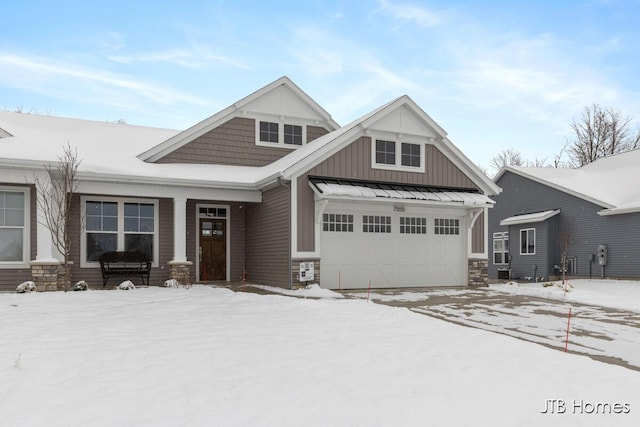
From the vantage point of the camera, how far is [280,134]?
18.1 m

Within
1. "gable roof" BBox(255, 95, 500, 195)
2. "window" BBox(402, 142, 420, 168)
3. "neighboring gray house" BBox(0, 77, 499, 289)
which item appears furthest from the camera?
"window" BBox(402, 142, 420, 168)

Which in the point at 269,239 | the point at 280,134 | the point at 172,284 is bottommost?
the point at 172,284

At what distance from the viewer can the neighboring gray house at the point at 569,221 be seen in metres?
20.8

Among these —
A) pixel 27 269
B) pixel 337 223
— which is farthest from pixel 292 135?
pixel 27 269

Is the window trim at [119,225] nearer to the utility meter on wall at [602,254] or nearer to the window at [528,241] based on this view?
the utility meter on wall at [602,254]

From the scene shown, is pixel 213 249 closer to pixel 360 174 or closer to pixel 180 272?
pixel 180 272

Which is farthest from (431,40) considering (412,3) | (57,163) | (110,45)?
(110,45)

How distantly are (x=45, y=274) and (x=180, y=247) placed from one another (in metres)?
3.45

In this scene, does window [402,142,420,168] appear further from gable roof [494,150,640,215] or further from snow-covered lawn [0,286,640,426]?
gable roof [494,150,640,215]

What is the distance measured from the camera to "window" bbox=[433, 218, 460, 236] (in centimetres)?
1691

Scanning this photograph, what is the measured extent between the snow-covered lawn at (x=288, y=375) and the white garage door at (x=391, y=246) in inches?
235

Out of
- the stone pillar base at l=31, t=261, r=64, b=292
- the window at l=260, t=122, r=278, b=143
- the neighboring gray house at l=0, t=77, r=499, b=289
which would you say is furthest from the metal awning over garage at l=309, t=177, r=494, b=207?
the stone pillar base at l=31, t=261, r=64, b=292

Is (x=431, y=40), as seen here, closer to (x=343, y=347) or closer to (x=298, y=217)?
(x=298, y=217)

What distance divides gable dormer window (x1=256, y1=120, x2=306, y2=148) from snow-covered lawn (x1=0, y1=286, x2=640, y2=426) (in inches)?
374
